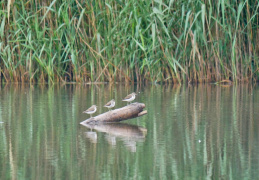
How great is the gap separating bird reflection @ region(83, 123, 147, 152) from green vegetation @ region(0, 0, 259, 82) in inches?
198

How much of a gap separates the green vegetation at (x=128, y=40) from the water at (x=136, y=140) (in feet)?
6.88

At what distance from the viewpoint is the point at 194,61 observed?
13.1 meters

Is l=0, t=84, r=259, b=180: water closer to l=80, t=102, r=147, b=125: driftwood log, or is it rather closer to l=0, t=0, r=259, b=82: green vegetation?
l=80, t=102, r=147, b=125: driftwood log

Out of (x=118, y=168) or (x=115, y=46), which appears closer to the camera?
(x=118, y=168)

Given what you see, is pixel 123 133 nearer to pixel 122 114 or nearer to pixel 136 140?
pixel 136 140

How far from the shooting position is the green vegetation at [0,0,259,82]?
13.0m

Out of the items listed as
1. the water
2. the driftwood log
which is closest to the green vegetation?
the water

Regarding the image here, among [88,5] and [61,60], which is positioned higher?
[88,5]

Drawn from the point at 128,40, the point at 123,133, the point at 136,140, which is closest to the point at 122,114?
the point at 123,133

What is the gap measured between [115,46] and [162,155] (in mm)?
7874

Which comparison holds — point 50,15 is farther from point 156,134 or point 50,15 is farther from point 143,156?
point 143,156

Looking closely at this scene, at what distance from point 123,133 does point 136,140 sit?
0.55 metres

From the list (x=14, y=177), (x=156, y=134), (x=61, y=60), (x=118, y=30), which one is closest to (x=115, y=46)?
(x=118, y=30)

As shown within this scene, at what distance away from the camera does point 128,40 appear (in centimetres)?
1345
